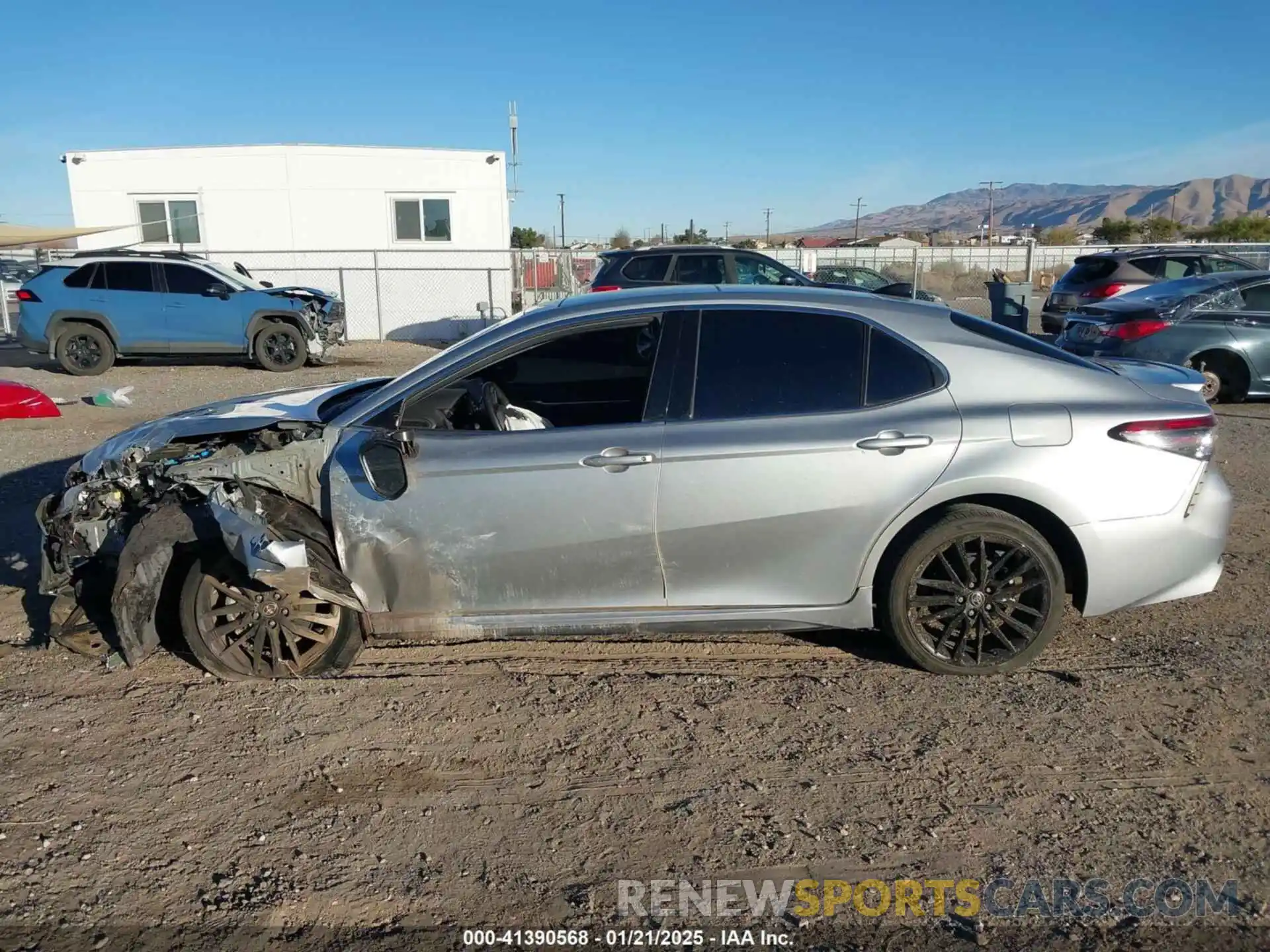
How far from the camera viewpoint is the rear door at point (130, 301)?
49.1 ft

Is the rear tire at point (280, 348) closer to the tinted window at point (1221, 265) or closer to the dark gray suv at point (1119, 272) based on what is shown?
the dark gray suv at point (1119, 272)

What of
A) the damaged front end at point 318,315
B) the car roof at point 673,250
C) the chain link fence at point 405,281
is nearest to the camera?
the car roof at point 673,250

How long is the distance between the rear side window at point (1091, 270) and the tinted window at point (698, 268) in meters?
6.72

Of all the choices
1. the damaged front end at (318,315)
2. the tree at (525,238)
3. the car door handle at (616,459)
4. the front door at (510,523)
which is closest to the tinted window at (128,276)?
the damaged front end at (318,315)

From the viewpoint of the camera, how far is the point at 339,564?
4070 millimetres

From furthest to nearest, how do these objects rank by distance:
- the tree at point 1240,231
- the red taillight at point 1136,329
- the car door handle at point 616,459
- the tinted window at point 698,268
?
the tree at point 1240,231 < the tinted window at point 698,268 < the red taillight at point 1136,329 < the car door handle at point 616,459

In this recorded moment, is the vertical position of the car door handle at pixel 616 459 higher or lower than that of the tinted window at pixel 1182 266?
lower

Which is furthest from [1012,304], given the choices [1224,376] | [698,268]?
[1224,376]

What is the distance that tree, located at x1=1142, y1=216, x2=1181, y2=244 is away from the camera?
2029 inches

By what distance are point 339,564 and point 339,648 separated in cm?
40

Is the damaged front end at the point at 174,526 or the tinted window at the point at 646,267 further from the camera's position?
the tinted window at the point at 646,267

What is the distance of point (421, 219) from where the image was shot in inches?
824

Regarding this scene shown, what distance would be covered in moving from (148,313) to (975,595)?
14.8 meters

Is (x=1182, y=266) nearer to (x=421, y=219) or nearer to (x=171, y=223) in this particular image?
(x=421, y=219)
